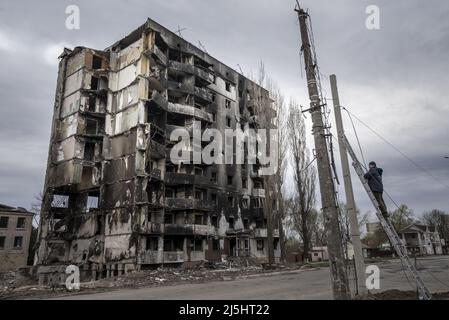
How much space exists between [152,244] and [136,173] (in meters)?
7.67

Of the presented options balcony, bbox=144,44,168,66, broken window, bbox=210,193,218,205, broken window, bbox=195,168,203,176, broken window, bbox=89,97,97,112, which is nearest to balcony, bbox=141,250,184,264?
broken window, bbox=210,193,218,205

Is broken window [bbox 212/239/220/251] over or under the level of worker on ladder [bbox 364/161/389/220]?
under

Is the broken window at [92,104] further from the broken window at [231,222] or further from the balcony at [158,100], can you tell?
the broken window at [231,222]

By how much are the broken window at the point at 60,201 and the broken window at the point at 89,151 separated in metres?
5.72

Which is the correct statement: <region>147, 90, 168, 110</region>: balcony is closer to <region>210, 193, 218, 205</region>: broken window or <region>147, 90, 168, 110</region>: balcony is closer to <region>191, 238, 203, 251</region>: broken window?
<region>210, 193, 218, 205</region>: broken window

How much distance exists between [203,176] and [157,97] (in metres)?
10.6

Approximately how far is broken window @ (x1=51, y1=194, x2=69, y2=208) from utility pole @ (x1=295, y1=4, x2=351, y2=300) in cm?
3898

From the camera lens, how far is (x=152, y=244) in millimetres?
35125

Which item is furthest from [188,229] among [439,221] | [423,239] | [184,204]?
[439,221]

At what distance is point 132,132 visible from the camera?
37.1 m

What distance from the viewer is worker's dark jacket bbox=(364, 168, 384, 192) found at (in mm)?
10430

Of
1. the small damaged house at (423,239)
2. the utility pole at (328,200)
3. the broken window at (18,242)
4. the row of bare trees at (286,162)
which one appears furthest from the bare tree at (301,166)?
the small damaged house at (423,239)
